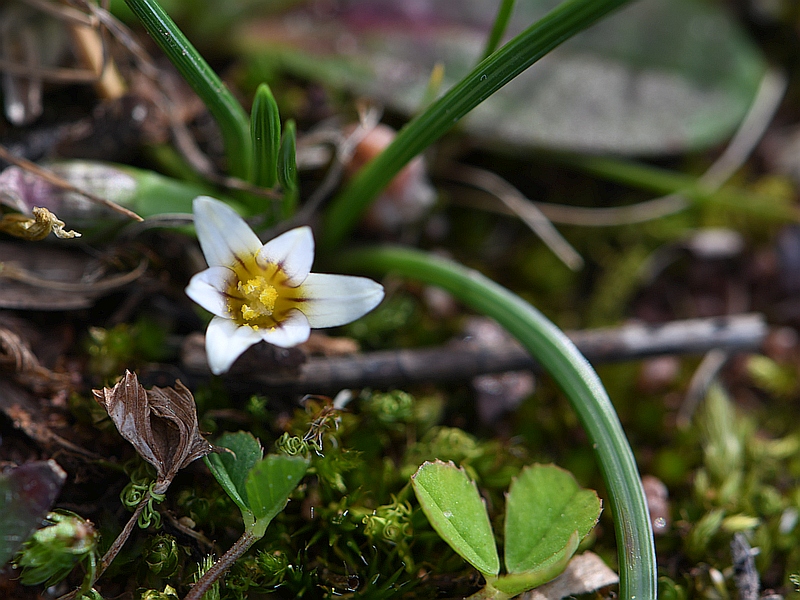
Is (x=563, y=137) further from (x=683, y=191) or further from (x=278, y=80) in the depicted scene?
(x=278, y=80)

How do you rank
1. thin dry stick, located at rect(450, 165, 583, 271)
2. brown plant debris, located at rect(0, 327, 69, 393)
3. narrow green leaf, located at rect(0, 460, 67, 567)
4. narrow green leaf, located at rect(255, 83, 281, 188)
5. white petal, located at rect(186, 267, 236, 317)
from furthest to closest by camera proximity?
thin dry stick, located at rect(450, 165, 583, 271) → brown plant debris, located at rect(0, 327, 69, 393) → narrow green leaf, located at rect(255, 83, 281, 188) → white petal, located at rect(186, 267, 236, 317) → narrow green leaf, located at rect(0, 460, 67, 567)

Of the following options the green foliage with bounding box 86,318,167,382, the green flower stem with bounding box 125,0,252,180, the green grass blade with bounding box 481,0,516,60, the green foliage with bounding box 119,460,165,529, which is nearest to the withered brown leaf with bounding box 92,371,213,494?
the green foliage with bounding box 119,460,165,529

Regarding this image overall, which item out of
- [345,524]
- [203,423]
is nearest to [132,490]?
[203,423]

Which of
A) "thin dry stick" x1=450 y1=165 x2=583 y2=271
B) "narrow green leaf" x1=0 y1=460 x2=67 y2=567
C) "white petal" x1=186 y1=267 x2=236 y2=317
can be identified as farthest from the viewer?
"thin dry stick" x1=450 y1=165 x2=583 y2=271

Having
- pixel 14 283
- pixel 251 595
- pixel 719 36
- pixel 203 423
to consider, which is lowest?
pixel 251 595

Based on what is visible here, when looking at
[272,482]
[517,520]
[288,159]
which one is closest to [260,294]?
[288,159]

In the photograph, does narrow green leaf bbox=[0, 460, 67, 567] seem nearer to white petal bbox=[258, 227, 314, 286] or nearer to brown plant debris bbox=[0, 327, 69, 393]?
brown plant debris bbox=[0, 327, 69, 393]

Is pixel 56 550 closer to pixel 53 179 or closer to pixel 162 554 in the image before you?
pixel 162 554
